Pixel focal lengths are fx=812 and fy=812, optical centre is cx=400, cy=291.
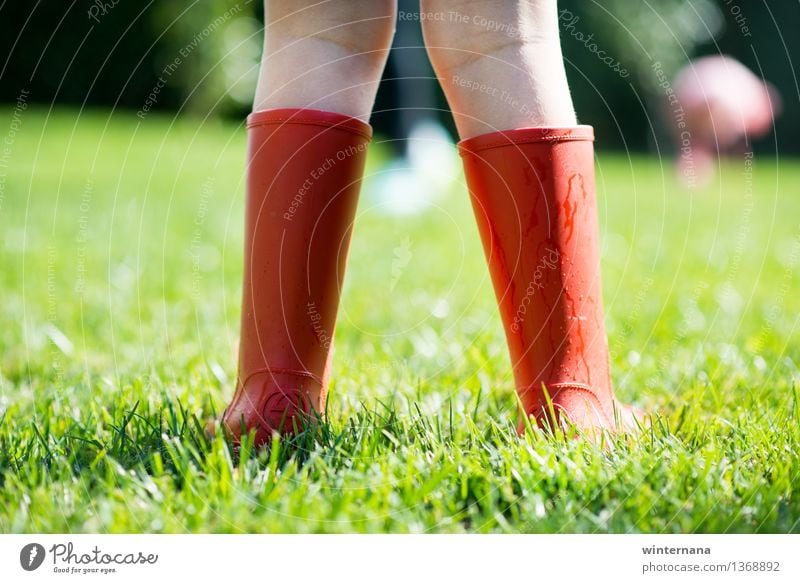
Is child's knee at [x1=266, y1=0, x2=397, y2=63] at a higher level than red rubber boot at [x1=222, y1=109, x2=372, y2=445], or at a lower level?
higher

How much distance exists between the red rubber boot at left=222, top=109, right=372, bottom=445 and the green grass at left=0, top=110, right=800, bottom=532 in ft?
0.22

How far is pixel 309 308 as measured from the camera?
3.55 ft

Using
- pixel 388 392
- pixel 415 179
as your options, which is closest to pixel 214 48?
pixel 415 179

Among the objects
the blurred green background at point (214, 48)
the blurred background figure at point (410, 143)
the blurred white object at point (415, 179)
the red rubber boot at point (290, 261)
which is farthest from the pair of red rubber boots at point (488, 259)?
the blurred green background at point (214, 48)

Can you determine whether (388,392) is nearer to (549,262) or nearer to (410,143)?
(549,262)

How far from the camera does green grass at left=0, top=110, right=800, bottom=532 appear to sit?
0.89m

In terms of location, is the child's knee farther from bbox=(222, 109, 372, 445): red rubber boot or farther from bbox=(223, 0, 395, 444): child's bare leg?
bbox=(222, 109, 372, 445): red rubber boot

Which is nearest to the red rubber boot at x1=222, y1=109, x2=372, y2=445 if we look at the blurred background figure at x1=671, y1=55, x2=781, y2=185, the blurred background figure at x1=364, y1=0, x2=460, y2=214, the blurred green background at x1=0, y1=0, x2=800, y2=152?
the blurred background figure at x1=364, y1=0, x2=460, y2=214

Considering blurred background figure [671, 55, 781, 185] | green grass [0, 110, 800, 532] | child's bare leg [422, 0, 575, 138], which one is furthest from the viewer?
blurred background figure [671, 55, 781, 185]

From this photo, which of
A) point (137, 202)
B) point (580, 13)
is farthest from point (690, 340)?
point (580, 13)

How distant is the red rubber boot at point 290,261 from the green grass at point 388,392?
0.07 m

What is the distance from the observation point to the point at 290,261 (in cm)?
107
